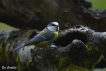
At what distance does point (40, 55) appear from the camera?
172cm

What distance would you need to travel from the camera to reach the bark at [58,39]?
61.1 inches

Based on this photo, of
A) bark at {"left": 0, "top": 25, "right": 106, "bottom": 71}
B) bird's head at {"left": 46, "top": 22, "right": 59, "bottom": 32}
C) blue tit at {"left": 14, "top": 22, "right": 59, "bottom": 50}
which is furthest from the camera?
bird's head at {"left": 46, "top": 22, "right": 59, "bottom": 32}

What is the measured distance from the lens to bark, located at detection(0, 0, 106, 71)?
155cm

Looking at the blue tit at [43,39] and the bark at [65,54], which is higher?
the blue tit at [43,39]

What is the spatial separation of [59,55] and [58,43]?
441 millimetres

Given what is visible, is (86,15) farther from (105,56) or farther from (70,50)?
(70,50)

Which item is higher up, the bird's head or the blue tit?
the bird's head

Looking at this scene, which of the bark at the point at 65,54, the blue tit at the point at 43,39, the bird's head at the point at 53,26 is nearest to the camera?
the bark at the point at 65,54

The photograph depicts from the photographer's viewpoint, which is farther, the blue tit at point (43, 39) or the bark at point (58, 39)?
the blue tit at point (43, 39)

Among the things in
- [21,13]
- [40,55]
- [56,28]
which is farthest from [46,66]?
[21,13]

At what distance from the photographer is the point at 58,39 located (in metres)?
1.98

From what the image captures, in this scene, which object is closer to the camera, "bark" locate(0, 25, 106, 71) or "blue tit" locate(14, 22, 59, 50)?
"bark" locate(0, 25, 106, 71)

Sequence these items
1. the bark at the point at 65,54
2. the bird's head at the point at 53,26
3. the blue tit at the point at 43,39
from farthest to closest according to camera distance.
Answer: the bird's head at the point at 53,26 < the blue tit at the point at 43,39 < the bark at the point at 65,54

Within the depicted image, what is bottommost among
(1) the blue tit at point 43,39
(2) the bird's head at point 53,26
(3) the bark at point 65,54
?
(3) the bark at point 65,54
